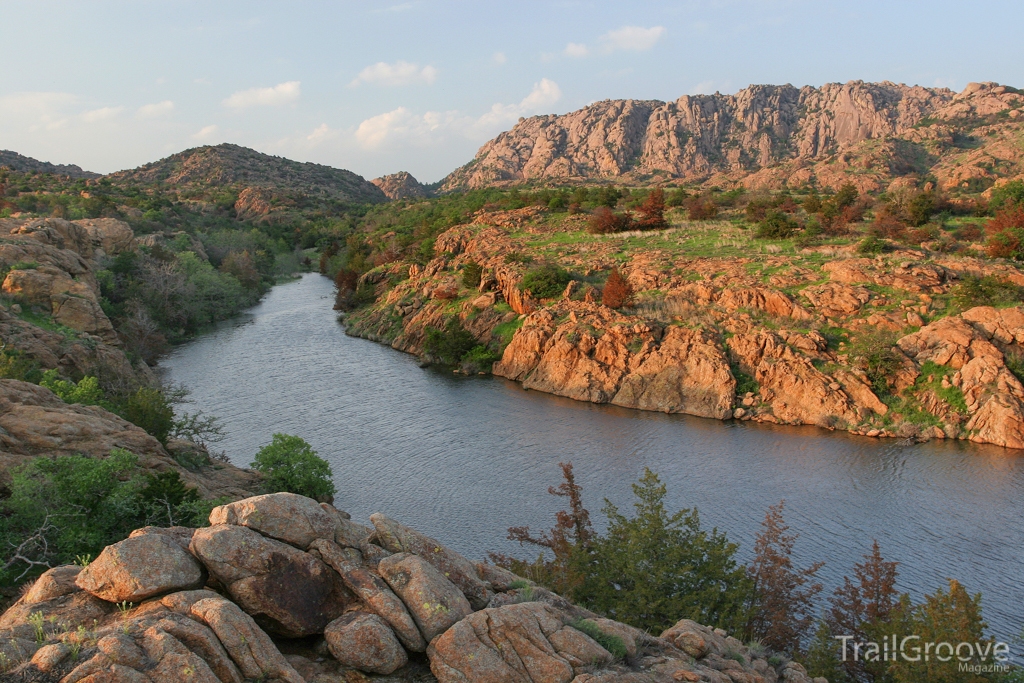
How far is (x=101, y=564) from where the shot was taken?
32.9 feet

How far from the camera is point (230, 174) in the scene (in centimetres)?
16962

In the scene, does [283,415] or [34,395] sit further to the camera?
[283,415]

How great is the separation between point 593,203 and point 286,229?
74.9m

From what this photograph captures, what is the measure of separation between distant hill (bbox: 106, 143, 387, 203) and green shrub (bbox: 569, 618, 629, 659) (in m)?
151

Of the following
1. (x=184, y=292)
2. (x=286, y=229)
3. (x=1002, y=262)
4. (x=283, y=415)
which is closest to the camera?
(x=283, y=415)

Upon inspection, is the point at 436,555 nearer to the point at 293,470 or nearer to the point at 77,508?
the point at 77,508

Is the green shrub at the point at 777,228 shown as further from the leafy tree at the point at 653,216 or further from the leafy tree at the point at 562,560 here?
the leafy tree at the point at 562,560

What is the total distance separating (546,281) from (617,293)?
6865 mm

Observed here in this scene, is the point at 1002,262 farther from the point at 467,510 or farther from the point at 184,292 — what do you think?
the point at 184,292


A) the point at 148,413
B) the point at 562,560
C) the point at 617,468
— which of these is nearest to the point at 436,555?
the point at 562,560

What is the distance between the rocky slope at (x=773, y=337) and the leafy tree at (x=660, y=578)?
22602 millimetres

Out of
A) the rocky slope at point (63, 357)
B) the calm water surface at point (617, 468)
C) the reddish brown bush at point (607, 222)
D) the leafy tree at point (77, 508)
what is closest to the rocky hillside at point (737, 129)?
the reddish brown bush at point (607, 222)

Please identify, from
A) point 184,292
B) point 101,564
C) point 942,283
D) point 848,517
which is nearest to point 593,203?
point 942,283

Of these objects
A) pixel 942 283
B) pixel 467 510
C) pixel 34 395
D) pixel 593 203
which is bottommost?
pixel 467 510
